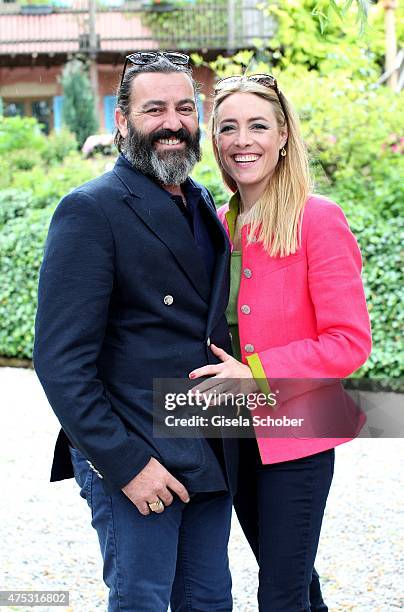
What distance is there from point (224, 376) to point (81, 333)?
0.44 m

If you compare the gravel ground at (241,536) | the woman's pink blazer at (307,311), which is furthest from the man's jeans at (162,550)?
the gravel ground at (241,536)

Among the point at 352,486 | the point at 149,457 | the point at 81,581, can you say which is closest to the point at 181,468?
the point at 149,457

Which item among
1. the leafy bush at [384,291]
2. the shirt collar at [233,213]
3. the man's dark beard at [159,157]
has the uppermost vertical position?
the man's dark beard at [159,157]

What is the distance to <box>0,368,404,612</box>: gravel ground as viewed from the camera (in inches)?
161

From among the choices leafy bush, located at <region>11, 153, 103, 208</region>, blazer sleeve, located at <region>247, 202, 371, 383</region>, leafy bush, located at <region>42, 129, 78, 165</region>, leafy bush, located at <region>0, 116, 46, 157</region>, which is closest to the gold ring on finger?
blazer sleeve, located at <region>247, 202, 371, 383</region>

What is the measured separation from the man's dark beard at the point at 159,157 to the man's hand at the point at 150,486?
76 cm

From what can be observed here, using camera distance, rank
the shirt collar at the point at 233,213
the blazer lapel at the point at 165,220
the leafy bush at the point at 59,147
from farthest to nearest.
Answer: the leafy bush at the point at 59,147
the shirt collar at the point at 233,213
the blazer lapel at the point at 165,220

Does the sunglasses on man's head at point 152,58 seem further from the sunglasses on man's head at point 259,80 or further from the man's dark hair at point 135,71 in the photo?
the sunglasses on man's head at point 259,80

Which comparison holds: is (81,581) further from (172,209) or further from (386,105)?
(386,105)

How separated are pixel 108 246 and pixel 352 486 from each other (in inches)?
148

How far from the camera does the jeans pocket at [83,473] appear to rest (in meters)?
2.37

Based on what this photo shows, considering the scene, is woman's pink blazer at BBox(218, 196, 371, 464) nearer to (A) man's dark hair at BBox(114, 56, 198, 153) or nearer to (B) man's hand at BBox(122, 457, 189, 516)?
(B) man's hand at BBox(122, 457, 189, 516)

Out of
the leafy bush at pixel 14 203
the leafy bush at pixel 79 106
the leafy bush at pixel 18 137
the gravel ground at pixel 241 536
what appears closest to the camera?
the gravel ground at pixel 241 536

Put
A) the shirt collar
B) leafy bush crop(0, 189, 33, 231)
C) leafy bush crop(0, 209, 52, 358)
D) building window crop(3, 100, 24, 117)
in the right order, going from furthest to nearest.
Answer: building window crop(3, 100, 24, 117) < leafy bush crop(0, 189, 33, 231) < leafy bush crop(0, 209, 52, 358) < the shirt collar
